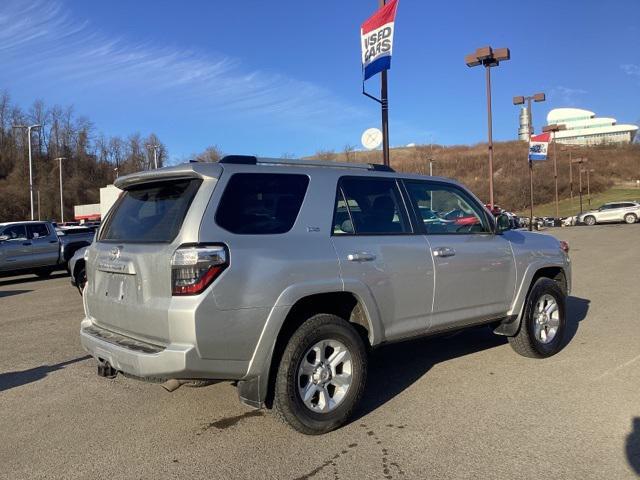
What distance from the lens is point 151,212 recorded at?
13.3 ft

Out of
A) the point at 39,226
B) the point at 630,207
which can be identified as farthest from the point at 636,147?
the point at 39,226

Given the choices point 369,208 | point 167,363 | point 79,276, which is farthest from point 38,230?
point 167,363

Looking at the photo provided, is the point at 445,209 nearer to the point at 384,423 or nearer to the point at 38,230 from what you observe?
the point at 384,423

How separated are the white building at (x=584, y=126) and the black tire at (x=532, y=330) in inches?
7035

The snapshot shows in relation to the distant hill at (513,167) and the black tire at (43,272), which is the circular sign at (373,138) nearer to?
the black tire at (43,272)

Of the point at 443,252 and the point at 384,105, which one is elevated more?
the point at 384,105

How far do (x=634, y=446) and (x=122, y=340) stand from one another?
11.7 ft

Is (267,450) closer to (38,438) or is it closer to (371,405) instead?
(371,405)

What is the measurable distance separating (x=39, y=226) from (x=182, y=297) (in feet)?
50.7

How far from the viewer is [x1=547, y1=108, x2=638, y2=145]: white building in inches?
6796

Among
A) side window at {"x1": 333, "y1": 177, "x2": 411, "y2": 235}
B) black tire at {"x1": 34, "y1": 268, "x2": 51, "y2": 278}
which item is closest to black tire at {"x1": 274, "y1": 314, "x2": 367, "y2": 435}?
side window at {"x1": 333, "y1": 177, "x2": 411, "y2": 235}

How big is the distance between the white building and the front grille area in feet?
597

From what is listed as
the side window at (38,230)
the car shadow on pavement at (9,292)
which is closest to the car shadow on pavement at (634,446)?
the car shadow on pavement at (9,292)

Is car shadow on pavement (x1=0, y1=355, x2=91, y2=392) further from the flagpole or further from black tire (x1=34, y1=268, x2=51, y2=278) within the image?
black tire (x1=34, y1=268, x2=51, y2=278)
